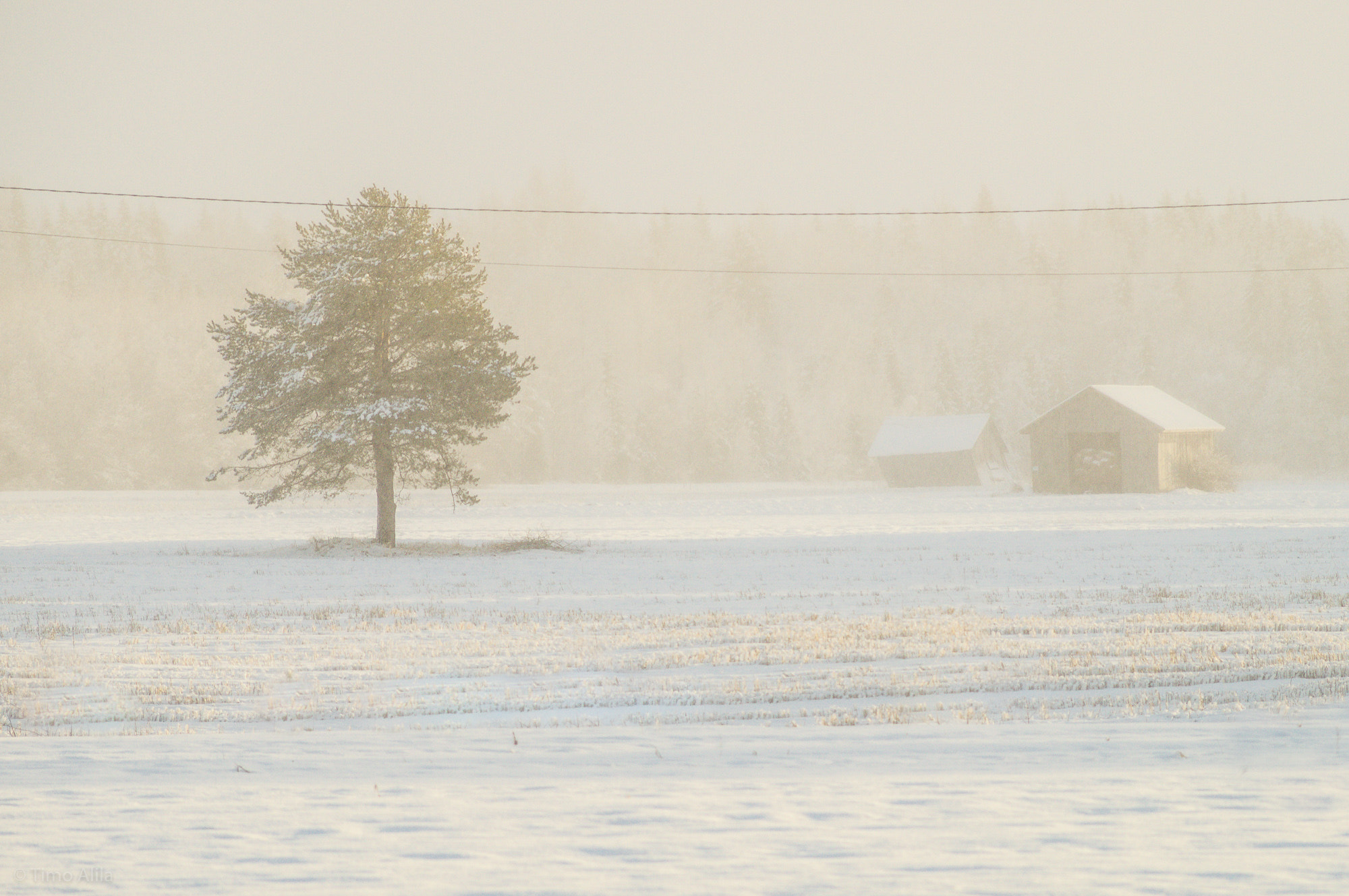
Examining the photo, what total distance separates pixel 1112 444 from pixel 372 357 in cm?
3944

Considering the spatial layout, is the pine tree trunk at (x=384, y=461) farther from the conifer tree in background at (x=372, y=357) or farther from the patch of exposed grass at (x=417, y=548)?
the patch of exposed grass at (x=417, y=548)

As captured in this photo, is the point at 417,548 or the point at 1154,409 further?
the point at 1154,409

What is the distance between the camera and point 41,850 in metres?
6.17

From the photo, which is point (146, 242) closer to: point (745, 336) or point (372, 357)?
point (745, 336)

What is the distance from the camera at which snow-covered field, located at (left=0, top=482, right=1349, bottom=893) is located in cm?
590

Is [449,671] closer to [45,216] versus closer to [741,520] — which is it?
[741,520]

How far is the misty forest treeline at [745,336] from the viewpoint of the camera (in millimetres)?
116188

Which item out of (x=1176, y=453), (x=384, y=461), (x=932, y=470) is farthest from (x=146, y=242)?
(x=384, y=461)

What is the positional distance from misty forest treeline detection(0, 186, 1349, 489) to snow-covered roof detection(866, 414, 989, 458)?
1039 inches

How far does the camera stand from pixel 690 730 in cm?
915

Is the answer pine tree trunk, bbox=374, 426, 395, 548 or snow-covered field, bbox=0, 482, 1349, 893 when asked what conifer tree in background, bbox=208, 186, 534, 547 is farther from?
snow-covered field, bbox=0, 482, 1349, 893

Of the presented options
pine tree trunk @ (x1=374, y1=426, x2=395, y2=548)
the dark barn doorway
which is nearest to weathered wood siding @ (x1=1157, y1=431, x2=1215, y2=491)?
the dark barn doorway

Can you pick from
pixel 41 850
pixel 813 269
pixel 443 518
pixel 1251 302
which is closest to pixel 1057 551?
pixel 41 850

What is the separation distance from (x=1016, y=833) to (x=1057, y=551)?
815 inches
